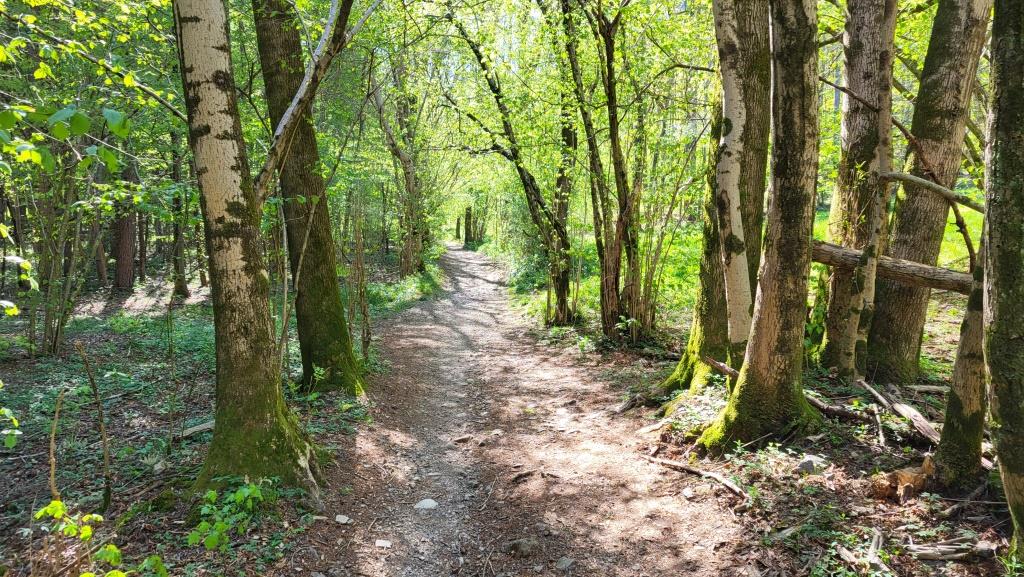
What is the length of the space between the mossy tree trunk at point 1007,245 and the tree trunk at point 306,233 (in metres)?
5.67

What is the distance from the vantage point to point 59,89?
330 inches

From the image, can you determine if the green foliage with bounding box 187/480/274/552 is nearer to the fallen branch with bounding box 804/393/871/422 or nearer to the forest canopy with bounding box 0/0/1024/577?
the forest canopy with bounding box 0/0/1024/577

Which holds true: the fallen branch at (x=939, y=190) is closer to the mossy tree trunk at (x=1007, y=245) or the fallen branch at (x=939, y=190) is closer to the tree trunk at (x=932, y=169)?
the mossy tree trunk at (x=1007, y=245)

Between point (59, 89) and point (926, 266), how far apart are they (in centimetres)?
1190

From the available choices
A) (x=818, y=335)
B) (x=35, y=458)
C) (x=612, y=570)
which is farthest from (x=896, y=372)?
(x=35, y=458)

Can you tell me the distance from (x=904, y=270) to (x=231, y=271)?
585cm

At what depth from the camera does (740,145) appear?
Answer: 4.80 meters

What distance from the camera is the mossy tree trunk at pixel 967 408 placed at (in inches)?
117

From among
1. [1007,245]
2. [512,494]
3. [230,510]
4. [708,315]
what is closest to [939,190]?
[1007,245]

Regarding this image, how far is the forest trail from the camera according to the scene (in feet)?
11.2

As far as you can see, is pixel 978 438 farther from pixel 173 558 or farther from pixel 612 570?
pixel 173 558

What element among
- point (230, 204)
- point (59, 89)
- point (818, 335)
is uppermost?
point (59, 89)

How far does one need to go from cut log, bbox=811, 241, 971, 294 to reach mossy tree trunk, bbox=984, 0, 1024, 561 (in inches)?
109

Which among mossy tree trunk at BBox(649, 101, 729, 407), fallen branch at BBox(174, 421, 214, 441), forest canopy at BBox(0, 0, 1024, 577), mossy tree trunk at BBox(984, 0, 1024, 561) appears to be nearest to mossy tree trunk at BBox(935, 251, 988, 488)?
forest canopy at BBox(0, 0, 1024, 577)
